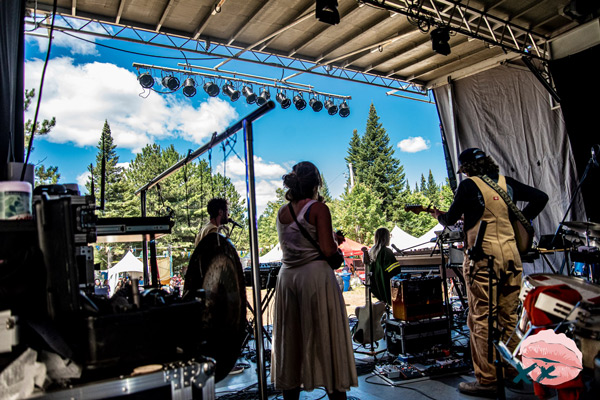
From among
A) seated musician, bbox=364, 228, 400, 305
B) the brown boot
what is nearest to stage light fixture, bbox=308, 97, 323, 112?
seated musician, bbox=364, 228, 400, 305

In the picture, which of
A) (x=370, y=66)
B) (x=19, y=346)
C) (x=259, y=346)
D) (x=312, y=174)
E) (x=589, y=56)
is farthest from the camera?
(x=370, y=66)

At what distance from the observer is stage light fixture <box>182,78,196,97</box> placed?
9961mm

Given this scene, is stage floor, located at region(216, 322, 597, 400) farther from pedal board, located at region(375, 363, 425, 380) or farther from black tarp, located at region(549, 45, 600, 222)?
black tarp, located at region(549, 45, 600, 222)

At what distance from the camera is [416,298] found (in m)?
4.45

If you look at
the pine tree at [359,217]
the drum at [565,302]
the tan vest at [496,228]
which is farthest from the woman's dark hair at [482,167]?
the pine tree at [359,217]

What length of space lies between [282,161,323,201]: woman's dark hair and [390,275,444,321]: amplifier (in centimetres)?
223

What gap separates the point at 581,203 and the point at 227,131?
7.00 m

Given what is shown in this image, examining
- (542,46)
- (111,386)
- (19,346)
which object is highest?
(542,46)

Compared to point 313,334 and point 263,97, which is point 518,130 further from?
point 313,334

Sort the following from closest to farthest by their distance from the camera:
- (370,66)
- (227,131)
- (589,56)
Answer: (227,131) < (589,56) < (370,66)

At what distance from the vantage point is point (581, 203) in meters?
6.81

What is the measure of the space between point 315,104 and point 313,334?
10144 mm

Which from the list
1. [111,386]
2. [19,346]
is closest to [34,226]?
[19,346]

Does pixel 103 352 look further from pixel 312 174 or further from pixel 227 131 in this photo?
pixel 312 174
